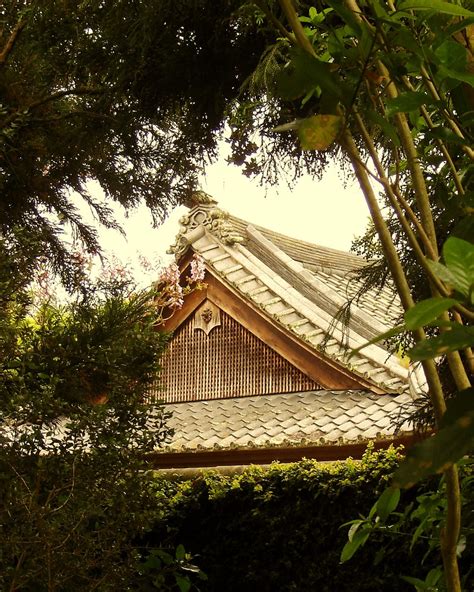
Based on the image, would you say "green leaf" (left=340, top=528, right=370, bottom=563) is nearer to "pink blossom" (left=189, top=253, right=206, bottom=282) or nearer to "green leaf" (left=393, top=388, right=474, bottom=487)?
"green leaf" (left=393, top=388, right=474, bottom=487)

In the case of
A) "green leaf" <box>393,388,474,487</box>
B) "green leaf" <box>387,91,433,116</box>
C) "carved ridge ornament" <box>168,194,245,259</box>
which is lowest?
"green leaf" <box>393,388,474,487</box>

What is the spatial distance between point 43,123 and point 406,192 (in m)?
2.59

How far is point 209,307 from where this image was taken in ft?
24.0

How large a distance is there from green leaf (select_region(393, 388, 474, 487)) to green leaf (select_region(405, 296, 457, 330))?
0.16ft

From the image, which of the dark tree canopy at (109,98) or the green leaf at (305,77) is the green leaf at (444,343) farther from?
the dark tree canopy at (109,98)

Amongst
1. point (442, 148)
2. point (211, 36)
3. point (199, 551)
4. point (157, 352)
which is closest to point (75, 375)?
point (157, 352)

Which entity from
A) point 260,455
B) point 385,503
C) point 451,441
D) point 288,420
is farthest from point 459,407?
point 288,420

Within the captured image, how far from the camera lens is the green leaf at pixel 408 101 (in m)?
0.74

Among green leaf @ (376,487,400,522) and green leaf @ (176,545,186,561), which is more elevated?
green leaf @ (376,487,400,522)

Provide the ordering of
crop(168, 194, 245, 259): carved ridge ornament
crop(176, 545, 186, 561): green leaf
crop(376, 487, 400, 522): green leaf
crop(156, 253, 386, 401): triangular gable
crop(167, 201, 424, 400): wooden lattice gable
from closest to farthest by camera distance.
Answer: crop(376, 487, 400, 522): green leaf < crop(176, 545, 186, 561): green leaf < crop(167, 201, 424, 400): wooden lattice gable < crop(156, 253, 386, 401): triangular gable < crop(168, 194, 245, 259): carved ridge ornament

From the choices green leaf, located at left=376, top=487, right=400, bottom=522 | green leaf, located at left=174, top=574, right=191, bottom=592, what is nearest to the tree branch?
green leaf, located at left=174, top=574, right=191, bottom=592

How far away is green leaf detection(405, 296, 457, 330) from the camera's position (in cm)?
53

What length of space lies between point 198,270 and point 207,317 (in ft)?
1.20

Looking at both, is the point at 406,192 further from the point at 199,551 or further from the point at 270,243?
the point at 270,243
